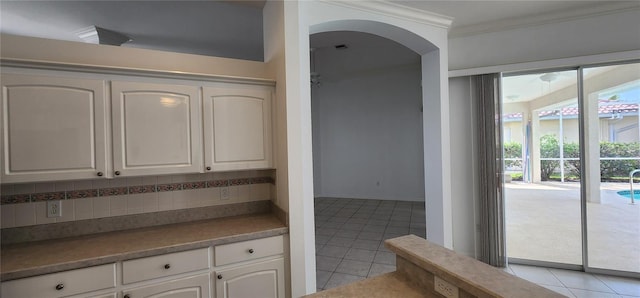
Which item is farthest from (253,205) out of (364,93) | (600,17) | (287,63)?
(364,93)

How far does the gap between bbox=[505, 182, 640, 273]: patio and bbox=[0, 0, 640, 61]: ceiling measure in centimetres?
186

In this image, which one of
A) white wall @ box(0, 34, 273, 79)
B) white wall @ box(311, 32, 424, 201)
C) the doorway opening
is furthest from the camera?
white wall @ box(311, 32, 424, 201)

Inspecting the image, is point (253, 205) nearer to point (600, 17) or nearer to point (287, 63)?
point (287, 63)

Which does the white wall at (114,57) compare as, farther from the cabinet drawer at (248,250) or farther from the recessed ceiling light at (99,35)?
the recessed ceiling light at (99,35)

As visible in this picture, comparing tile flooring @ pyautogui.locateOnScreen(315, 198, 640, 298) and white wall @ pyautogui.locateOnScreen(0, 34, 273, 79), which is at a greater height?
white wall @ pyautogui.locateOnScreen(0, 34, 273, 79)

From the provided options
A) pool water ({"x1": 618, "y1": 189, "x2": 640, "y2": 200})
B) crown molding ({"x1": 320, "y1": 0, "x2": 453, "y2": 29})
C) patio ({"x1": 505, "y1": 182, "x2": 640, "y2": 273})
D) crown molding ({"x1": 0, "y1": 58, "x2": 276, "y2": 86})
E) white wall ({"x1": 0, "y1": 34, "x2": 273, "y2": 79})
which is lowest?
patio ({"x1": 505, "y1": 182, "x2": 640, "y2": 273})

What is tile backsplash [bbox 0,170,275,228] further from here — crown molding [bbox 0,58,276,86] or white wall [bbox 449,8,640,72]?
white wall [bbox 449,8,640,72]

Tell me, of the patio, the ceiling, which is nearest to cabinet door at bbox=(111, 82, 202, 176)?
the ceiling

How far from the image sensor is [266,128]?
7.63 ft

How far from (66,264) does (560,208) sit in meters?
4.49

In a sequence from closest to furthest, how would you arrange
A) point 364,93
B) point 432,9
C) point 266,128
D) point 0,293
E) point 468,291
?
point 468,291
point 0,293
point 266,128
point 432,9
point 364,93

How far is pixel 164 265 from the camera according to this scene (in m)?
1.77

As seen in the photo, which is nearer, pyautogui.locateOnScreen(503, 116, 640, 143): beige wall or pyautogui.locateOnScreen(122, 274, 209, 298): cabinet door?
pyautogui.locateOnScreen(122, 274, 209, 298): cabinet door

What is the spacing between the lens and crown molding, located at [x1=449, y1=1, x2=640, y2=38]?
Answer: 9.11 ft
